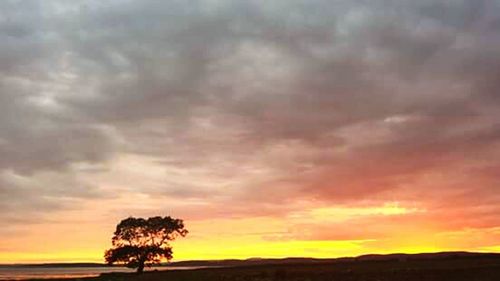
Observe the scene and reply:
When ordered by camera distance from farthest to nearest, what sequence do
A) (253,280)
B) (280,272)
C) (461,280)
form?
1. (280,272)
2. (253,280)
3. (461,280)

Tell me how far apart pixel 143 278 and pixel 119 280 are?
4.19 m

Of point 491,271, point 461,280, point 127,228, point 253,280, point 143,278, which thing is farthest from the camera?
point 127,228

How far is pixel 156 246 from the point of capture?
111938 mm

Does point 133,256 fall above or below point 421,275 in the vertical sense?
above

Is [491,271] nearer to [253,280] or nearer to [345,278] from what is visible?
[345,278]

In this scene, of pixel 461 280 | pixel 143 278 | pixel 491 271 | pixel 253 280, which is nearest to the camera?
pixel 461 280

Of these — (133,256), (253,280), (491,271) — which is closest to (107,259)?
(133,256)

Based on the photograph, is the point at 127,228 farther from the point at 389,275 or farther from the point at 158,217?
the point at 389,275

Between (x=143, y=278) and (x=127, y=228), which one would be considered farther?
(x=127, y=228)

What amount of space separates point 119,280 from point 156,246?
2054 cm

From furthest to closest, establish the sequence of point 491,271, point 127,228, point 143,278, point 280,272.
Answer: point 127,228
point 143,278
point 280,272
point 491,271

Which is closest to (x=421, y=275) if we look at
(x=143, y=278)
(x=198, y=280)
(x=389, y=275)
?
(x=389, y=275)

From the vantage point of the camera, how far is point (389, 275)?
71375 mm

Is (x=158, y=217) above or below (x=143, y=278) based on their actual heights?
above
